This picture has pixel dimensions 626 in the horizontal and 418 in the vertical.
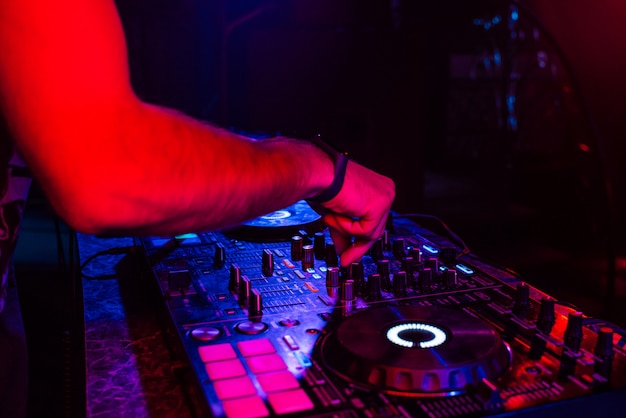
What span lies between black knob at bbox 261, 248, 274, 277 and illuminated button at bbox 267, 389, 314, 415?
1.40 ft

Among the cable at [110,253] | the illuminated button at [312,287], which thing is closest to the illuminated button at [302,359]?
the illuminated button at [312,287]

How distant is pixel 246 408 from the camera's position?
2.17 ft

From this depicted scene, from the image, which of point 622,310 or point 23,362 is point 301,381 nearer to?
point 23,362

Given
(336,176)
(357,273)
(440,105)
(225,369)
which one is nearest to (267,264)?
(357,273)

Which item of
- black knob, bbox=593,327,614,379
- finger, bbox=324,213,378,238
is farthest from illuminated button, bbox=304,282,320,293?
black knob, bbox=593,327,614,379

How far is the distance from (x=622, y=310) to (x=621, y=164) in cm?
142

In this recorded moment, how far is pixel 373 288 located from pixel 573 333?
32 centimetres

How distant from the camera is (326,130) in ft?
8.05

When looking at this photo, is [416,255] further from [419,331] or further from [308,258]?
[419,331]

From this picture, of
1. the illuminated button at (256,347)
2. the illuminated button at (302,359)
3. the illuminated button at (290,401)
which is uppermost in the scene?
the illuminated button at (256,347)

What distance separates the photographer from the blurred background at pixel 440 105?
2.41 meters

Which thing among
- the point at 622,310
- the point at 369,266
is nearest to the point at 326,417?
the point at 369,266

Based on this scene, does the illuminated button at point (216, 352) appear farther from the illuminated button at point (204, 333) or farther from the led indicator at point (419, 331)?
the led indicator at point (419, 331)

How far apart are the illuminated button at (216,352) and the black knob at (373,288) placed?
0.94ft
